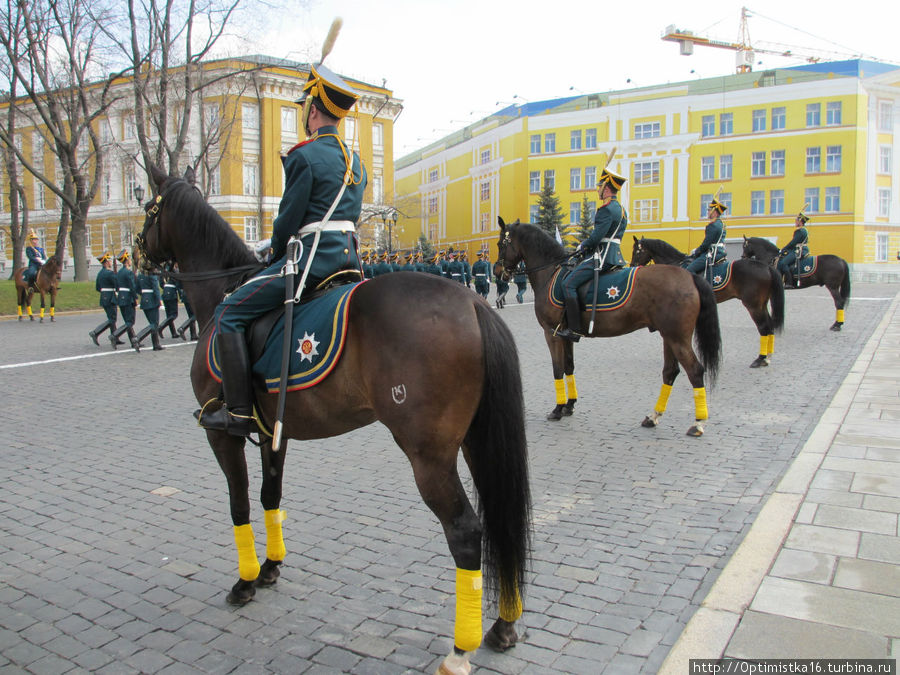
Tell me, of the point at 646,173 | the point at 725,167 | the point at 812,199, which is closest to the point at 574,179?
the point at 646,173

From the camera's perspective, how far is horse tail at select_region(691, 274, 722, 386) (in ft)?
25.8

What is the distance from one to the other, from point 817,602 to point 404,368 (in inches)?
95.2

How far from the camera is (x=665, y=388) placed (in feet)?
25.8

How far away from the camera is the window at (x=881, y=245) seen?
53.0 metres

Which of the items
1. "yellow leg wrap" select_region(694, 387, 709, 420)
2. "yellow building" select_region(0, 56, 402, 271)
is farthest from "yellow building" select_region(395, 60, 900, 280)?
"yellow leg wrap" select_region(694, 387, 709, 420)

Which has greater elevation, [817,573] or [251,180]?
[251,180]

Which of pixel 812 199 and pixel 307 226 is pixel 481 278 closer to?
pixel 307 226

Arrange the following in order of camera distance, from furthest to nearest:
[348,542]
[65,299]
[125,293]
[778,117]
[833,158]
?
[778,117], [833,158], [65,299], [125,293], [348,542]

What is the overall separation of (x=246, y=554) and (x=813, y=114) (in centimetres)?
6056

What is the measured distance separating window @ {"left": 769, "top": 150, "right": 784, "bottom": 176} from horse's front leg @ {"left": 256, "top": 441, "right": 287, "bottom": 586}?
5857cm

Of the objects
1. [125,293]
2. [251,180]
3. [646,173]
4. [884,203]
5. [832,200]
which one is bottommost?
[125,293]

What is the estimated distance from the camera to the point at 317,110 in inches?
145

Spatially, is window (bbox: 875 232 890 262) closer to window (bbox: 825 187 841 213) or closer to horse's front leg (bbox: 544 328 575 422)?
window (bbox: 825 187 841 213)

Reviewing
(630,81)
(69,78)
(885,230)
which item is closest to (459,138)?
(630,81)
